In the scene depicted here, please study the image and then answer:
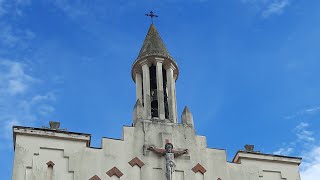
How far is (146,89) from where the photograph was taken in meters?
28.5

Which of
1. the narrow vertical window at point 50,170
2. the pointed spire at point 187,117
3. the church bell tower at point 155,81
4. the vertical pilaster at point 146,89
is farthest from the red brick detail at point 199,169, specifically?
the narrow vertical window at point 50,170

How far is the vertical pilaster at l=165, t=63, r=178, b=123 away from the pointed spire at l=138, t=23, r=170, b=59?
687 millimetres

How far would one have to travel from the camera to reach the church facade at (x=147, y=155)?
81.7 feet

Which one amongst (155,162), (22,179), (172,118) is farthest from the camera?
(172,118)

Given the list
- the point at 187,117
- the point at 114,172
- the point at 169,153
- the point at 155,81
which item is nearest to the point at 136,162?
the point at 114,172

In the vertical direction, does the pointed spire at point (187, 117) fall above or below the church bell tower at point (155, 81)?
Result: below

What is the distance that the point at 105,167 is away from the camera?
83.0 ft

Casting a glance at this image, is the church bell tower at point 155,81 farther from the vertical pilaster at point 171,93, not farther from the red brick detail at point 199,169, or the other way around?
the red brick detail at point 199,169

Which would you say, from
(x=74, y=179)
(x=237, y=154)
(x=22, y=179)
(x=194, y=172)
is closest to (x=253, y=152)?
(x=237, y=154)

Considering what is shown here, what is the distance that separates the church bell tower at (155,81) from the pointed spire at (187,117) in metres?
0.42

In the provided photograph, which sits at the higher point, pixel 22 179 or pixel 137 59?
pixel 137 59

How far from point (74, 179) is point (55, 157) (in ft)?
4.12

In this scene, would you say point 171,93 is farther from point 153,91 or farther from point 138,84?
point 138,84

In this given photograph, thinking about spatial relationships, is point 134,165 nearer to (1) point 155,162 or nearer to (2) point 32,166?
(1) point 155,162
